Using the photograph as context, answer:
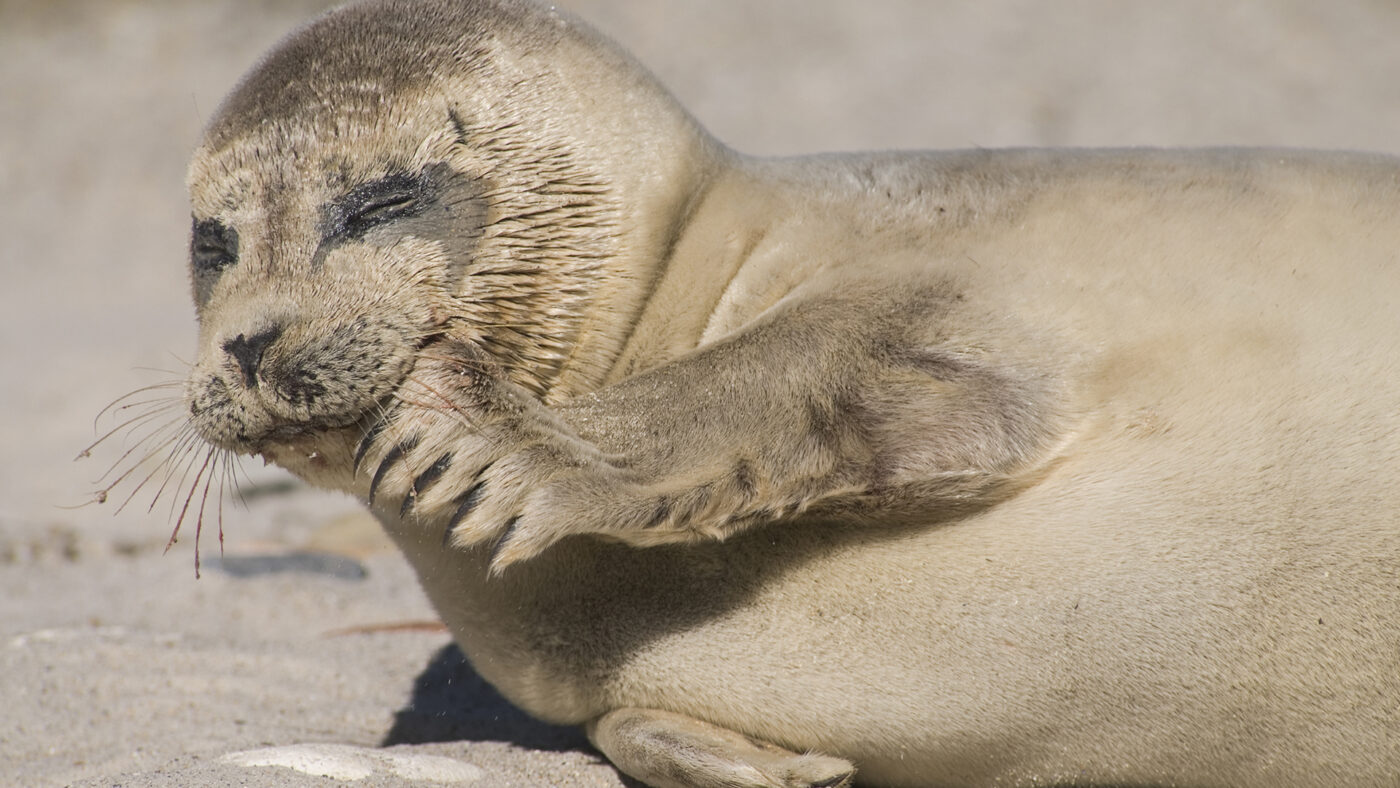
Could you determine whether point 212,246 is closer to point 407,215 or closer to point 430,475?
point 407,215

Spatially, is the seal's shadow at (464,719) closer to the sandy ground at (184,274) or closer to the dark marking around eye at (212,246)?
the sandy ground at (184,274)

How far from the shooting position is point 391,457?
2949mm

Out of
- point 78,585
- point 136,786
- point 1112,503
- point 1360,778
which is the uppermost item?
point 1112,503

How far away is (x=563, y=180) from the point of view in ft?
10.8

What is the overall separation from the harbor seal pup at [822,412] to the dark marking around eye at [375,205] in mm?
12

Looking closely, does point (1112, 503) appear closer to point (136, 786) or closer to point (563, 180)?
point (563, 180)

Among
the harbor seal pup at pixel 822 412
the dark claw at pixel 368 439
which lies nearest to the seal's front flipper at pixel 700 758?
the harbor seal pup at pixel 822 412

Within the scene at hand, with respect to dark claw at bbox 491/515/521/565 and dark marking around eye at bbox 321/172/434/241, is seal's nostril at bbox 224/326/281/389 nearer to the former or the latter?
dark marking around eye at bbox 321/172/434/241

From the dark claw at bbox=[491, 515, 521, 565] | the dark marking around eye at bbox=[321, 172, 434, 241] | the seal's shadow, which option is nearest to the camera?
the dark claw at bbox=[491, 515, 521, 565]

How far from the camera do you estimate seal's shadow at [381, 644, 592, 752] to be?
3.85 metres

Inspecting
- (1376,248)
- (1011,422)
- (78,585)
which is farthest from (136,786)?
(78,585)

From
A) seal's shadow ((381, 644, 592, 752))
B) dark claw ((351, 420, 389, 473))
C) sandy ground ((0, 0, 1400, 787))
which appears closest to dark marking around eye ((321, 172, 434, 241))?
dark claw ((351, 420, 389, 473))

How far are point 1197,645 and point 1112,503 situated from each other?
1.08 ft

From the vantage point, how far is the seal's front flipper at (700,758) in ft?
9.63
